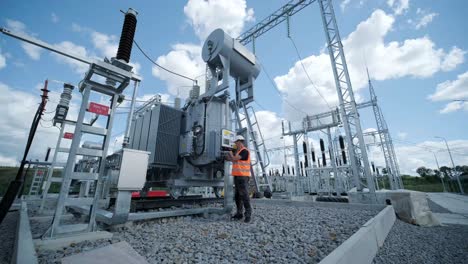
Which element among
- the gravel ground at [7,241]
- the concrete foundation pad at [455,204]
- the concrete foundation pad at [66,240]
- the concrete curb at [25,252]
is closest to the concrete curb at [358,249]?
the concrete curb at [25,252]

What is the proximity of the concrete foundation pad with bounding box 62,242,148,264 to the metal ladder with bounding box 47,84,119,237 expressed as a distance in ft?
2.98

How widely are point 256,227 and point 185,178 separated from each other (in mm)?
3110

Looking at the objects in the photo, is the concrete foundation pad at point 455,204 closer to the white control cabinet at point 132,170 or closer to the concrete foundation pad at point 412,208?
the concrete foundation pad at point 412,208

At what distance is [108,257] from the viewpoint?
72.7 inches

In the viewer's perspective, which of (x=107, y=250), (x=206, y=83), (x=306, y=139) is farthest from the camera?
(x=306, y=139)

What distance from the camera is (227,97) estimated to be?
20.8 ft

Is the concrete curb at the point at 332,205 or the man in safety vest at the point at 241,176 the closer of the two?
the man in safety vest at the point at 241,176

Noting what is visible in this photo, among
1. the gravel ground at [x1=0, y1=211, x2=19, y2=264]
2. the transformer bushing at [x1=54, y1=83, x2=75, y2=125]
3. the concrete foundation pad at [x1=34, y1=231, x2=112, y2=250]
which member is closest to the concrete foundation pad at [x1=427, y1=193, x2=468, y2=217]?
the concrete foundation pad at [x1=34, y1=231, x2=112, y2=250]

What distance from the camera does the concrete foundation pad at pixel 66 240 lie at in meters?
2.16

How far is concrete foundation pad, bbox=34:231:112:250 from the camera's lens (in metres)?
2.16

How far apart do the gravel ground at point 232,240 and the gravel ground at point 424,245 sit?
0.53 metres

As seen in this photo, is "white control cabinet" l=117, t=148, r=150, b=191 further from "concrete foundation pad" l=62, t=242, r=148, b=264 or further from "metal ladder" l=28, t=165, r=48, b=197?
"metal ladder" l=28, t=165, r=48, b=197

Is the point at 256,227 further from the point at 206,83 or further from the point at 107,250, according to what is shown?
the point at 206,83

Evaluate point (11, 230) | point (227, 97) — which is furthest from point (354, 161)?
point (11, 230)
